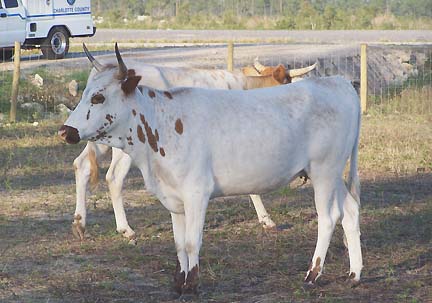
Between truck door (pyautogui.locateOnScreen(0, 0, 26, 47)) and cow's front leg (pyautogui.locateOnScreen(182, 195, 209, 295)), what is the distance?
60.0 ft

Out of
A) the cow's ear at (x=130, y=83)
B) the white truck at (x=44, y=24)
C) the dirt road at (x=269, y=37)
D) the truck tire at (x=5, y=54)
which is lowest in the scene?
the dirt road at (x=269, y=37)

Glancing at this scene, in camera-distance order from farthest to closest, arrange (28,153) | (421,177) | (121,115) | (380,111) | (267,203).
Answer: (380,111) → (28,153) → (421,177) → (267,203) → (121,115)

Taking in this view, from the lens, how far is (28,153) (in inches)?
614

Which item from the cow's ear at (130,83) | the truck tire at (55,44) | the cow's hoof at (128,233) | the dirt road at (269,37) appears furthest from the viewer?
the dirt road at (269,37)

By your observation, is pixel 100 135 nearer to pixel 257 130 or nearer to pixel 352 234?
pixel 257 130

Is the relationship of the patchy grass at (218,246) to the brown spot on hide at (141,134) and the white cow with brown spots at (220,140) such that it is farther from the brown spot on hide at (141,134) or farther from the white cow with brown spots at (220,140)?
the brown spot on hide at (141,134)

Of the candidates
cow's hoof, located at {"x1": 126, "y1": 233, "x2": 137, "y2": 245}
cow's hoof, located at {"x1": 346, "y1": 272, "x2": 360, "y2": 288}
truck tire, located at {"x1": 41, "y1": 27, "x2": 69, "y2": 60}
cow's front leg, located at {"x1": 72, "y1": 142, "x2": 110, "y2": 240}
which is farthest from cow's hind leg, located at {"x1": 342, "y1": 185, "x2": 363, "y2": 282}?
truck tire, located at {"x1": 41, "y1": 27, "x2": 69, "y2": 60}

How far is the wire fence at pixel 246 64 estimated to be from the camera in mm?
20578

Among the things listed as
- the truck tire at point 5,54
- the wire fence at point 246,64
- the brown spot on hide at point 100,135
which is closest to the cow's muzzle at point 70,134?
the brown spot on hide at point 100,135

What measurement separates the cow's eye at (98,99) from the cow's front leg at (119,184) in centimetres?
269

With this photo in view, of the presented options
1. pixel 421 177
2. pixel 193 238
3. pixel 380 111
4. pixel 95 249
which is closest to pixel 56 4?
pixel 380 111

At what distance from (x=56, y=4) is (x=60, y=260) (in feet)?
62.4

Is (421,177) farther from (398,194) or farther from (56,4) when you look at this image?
(56,4)

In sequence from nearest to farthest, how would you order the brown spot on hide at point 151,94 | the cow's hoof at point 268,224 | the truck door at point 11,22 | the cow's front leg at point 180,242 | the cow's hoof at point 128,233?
1. the brown spot on hide at point 151,94
2. the cow's front leg at point 180,242
3. the cow's hoof at point 128,233
4. the cow's hoof at point 268,224
5. the truck door at point 11,22
